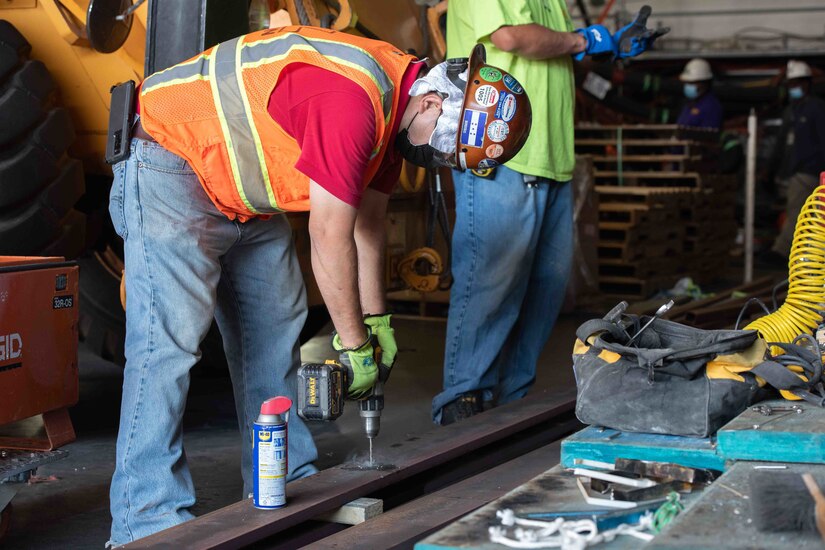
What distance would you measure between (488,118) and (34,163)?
203cm

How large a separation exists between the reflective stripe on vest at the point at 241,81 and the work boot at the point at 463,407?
1690mm

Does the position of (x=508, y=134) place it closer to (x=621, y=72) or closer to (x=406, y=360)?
(x=406, y=360)


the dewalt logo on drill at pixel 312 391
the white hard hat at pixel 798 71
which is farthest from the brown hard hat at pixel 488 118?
the white hard hat at pixel 798 71

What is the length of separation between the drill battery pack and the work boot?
160 cm

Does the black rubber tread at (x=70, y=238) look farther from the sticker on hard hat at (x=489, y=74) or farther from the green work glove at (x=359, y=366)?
the sticker on hard hat at (x=489, y=74)

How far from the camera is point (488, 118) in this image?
298 centimetres

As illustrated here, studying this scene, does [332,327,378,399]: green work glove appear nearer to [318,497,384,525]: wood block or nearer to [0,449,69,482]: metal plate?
[318,497,384,525]: wood block

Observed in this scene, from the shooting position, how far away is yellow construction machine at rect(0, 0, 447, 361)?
3.84 meters

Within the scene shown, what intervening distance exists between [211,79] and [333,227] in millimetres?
624

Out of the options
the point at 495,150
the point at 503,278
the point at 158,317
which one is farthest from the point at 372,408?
the point at 503,278

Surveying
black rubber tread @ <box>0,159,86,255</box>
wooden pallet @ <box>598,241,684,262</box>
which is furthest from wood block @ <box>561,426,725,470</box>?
wooden pallet @ <box>598,241,684,262</box>

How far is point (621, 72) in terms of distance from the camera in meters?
14.3

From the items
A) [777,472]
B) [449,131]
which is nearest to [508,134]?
[449,131]

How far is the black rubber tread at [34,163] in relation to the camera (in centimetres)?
410
